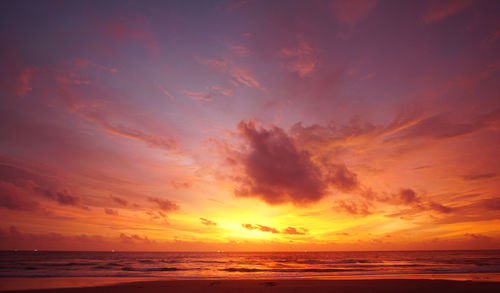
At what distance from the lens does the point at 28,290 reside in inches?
685

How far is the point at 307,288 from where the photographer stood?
17.6 metres

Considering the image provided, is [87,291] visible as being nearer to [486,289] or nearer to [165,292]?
[165,292]

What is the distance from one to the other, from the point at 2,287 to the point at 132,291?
1107 centimetres

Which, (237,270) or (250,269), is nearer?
(237,270)

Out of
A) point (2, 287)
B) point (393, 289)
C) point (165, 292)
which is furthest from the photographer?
point (2, 287)

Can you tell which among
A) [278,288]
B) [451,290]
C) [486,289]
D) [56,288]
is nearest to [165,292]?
[278,288]

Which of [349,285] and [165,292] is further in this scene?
[349,285]

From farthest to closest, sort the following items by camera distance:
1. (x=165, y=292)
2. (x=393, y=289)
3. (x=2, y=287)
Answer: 1. (x=2, y=287)
2. (x=393, y=289)
3. (x=165, y=292)

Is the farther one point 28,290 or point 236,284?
point 236,284

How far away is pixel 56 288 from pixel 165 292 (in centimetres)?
863

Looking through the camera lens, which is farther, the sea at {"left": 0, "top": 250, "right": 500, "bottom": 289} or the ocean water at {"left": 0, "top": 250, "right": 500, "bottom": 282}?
the ocean water at {"left": 0, "top": 250, "right": 500, "bottom": 282}

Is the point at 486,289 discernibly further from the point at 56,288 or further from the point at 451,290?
the point at 56,288

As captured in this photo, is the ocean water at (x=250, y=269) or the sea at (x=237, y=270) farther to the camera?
the ocean water at (x=250, y=269)

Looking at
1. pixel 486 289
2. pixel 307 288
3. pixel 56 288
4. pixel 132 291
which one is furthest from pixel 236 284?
pixel 486 289
